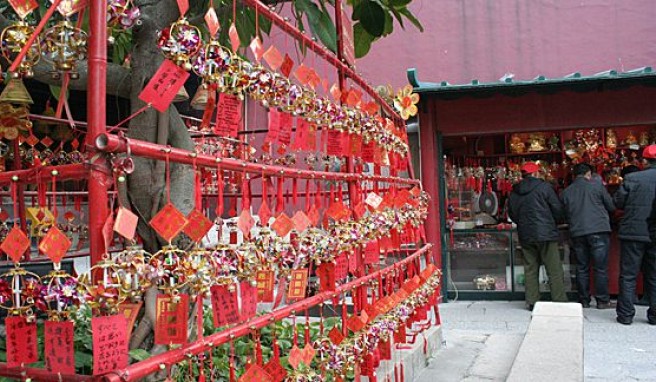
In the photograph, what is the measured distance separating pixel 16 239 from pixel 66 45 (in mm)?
579

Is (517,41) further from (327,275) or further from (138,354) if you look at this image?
(138,354)

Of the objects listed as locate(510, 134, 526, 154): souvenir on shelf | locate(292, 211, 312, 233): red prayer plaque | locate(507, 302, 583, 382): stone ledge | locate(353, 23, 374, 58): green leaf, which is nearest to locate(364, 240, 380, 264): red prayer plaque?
locate(292, 211, 312, 233): red prayer plaque

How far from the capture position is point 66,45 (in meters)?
1.59

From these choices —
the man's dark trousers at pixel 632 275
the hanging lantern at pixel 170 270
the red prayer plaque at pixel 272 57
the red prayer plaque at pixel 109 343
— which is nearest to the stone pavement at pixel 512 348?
the man's dark trousers at pixel 632 275

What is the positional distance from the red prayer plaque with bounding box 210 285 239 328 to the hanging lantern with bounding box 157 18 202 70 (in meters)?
0.72

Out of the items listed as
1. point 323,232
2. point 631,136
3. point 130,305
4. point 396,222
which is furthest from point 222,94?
point 631,136

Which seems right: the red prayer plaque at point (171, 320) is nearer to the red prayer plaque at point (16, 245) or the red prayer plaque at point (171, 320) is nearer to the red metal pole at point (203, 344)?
the red metal pole at point (203, 344)

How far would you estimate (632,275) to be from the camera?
256 inches

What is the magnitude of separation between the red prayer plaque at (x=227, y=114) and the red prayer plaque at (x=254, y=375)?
2.80ft

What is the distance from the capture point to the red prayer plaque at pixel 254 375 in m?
2.17

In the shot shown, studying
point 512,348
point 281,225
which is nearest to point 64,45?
point 281,225

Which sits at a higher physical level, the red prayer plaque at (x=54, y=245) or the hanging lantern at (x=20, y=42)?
the hanging lantern at (x=20, y=42)

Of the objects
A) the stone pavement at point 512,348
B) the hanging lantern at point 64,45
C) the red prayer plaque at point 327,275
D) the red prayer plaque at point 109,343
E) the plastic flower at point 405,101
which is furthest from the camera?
the plastic flower at point 405,101

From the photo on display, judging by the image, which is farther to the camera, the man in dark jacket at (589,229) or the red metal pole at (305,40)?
the man in dark jacket at (589,229)
